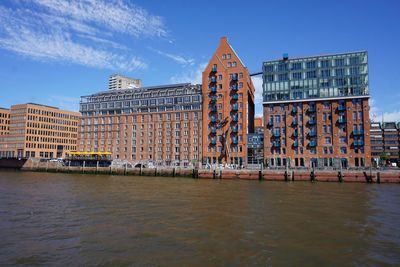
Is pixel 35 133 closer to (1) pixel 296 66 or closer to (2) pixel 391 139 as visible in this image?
(1) pixel 296 66

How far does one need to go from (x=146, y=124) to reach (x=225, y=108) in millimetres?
34847

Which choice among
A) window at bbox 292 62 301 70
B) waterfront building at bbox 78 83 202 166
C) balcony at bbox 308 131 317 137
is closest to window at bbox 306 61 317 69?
window at bbox 292 62 301 70

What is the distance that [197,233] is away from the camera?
78.7 feet

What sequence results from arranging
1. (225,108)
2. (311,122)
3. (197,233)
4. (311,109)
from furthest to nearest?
1. (225,108)
2. (311,109)
3. (311,122)
4. (197,233)

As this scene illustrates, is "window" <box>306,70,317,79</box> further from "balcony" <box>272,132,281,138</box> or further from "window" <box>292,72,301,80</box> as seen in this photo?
"balcony" <box>272,132,281,138</box>

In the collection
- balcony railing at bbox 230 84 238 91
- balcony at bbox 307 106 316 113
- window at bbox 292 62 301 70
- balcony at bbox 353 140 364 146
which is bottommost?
balcony at bbox 353 140 364 146

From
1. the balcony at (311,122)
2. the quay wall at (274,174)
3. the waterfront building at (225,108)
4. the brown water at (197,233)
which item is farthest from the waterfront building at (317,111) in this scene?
the brown water at (197,233)

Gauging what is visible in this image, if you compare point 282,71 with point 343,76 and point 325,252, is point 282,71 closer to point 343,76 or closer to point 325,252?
point 343,76

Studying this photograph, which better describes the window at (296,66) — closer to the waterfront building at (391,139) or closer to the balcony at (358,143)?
the balcony at (358,143)

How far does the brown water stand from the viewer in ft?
60.6

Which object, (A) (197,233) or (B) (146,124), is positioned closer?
(A) (197,233)

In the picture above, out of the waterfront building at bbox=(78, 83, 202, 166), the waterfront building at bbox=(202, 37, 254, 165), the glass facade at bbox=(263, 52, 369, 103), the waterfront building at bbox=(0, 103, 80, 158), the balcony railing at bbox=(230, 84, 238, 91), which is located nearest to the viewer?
the glass facade at bbox=(263, 52, 369, 103)

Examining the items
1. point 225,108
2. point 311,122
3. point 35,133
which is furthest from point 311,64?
point 35,133

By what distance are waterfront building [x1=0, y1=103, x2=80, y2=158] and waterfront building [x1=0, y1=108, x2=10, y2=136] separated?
4650mm
